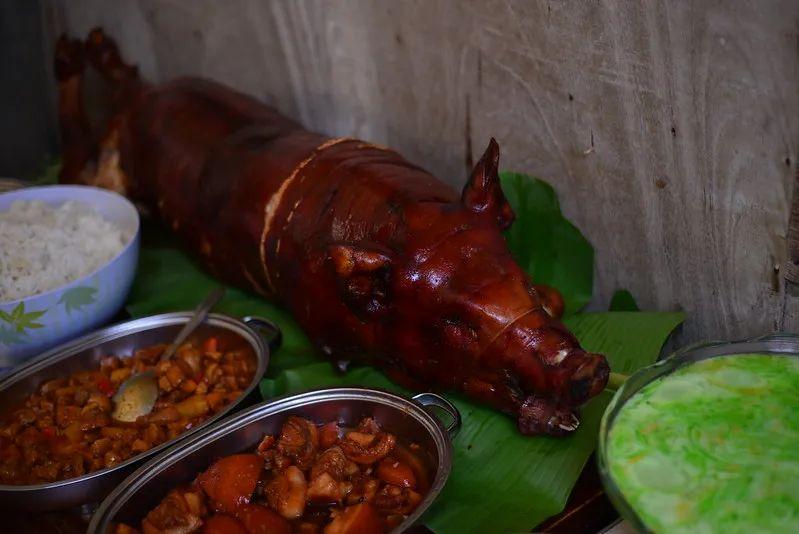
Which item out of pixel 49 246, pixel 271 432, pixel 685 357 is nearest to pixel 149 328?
pixel 49 246

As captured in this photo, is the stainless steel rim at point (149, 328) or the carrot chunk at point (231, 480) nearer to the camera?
the carrot chunk at point (231, 480)

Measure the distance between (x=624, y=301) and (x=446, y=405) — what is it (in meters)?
0.60

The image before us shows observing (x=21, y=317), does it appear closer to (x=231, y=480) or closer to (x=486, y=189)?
(x=231, y=480)

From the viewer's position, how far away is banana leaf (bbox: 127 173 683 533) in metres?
1.67

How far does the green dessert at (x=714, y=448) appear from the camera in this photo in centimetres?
123

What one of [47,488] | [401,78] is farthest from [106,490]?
[401,78]

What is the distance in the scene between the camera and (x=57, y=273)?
2322mm

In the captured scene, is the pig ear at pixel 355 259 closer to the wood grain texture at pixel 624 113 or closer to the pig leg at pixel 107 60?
the wood grain texture at pixel 624 113

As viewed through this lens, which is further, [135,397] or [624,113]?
[135,397]

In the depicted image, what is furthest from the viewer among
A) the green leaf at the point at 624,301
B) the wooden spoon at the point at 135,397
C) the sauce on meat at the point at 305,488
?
the green leaf at the point at 624,301

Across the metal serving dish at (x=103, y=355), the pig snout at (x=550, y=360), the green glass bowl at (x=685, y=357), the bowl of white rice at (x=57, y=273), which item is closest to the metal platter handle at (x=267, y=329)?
the metal serving dish at (x=103, y=355)

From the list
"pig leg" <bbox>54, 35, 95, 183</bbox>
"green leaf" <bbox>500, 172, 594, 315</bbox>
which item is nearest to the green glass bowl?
"green leaf" <bbox>500, 172, 594, 315</bbox>

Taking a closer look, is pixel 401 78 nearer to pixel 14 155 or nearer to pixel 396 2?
pixel 396 2

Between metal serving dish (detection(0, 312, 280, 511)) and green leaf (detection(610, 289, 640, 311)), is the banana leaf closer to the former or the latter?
green leaf (detection(610, 289, 640, 311))
